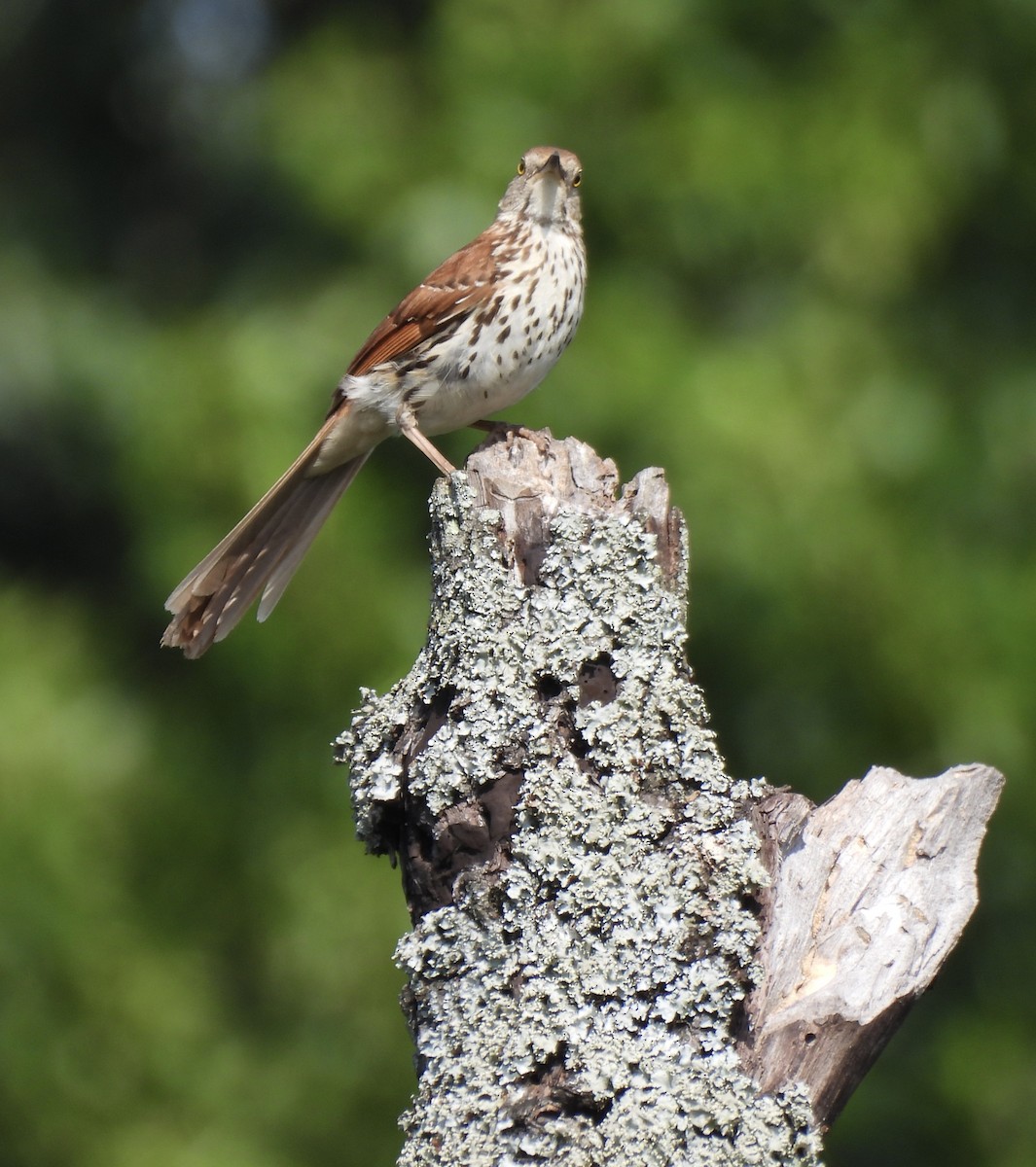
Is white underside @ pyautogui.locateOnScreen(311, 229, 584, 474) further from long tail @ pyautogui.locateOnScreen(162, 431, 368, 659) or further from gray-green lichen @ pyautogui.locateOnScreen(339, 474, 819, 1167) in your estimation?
gray-green lichen @ pyautogui.locateOnScreen(339, 474, 819, 1167)

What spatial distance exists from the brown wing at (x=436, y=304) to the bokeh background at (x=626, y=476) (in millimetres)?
1203

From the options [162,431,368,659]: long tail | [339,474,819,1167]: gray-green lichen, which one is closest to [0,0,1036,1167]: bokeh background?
[162,431,368,659]: long tail

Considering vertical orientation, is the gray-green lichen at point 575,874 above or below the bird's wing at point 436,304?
below

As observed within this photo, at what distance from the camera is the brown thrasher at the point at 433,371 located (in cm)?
385

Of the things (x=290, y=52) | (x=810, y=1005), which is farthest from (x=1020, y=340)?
(x=810, y=1005)

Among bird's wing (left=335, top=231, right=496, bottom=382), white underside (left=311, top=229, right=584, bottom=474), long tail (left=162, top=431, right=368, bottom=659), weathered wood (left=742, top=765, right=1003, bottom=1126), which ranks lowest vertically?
weathered wood (left=742, top=765, right=1003, bottom=1126)

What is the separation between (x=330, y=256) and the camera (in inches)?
259

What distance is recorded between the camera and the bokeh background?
5.33 metres

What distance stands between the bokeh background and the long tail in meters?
1.10

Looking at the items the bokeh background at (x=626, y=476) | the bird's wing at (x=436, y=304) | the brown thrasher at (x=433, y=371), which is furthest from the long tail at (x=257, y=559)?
the bokeh background at (x=626, y=476)

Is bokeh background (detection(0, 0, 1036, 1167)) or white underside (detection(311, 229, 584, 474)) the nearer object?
white underside (detection(311, 229, 584, 474))

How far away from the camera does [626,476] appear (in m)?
5.44

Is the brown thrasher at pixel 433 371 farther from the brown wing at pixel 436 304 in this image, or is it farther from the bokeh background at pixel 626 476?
the bokeh background at pixel 626 476

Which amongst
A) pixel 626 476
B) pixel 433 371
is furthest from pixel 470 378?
pixel 626 476
